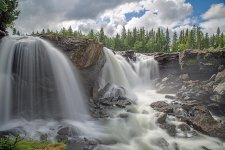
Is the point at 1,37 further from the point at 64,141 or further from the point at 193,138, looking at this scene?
the point at 193,138

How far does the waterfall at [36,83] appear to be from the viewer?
2294cm

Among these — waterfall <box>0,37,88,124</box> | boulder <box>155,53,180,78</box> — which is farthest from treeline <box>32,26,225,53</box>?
waterfall <box>0,37,88,124</box>

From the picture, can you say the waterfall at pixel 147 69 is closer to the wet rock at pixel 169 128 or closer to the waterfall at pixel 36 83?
the waterfall at pixel 36 83

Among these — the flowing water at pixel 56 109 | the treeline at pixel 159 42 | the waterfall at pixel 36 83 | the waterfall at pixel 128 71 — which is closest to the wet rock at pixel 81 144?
the flowing water at pixel 56 109

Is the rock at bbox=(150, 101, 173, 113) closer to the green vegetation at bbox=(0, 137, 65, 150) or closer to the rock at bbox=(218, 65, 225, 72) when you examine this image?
the green vegetation at bbox=(0, 137, 65, 150)

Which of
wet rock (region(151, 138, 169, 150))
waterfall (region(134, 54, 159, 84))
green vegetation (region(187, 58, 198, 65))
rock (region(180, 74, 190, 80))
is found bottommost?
wet rock (region(151, 138, 169, 150))

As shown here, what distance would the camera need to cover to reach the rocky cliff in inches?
1111

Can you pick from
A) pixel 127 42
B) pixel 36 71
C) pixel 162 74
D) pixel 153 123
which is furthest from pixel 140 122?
pixel 127 42

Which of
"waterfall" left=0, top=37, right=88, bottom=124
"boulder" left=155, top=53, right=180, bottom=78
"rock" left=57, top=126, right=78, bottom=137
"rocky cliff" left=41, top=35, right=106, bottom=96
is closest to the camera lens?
"rock" left=57, top=126, right=78, bottom=137

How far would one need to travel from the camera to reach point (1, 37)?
82.8 feet

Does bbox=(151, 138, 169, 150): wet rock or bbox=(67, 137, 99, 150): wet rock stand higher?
bbox=(67, 137, 99, 150): wet rock

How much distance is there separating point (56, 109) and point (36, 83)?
297cm

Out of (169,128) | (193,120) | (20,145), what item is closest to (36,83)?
(20,145)

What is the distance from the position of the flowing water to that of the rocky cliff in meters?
0.99
